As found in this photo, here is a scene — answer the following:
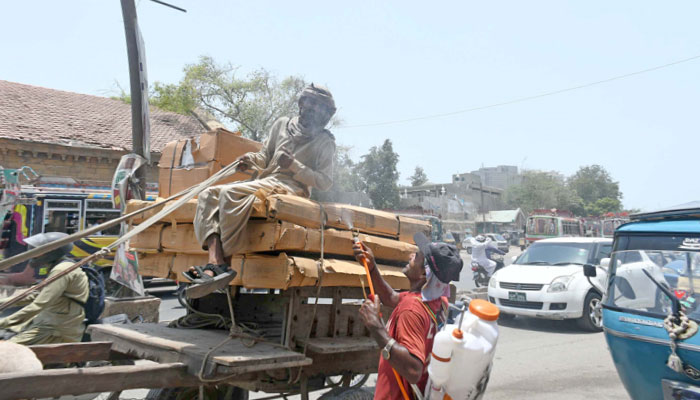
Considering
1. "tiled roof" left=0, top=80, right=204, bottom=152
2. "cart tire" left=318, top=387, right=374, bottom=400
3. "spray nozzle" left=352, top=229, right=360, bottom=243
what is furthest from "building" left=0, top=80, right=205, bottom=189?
"cart tire" left=318, top=387, right=374, bottom=400

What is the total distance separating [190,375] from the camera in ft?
8.93

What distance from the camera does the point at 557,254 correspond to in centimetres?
1014

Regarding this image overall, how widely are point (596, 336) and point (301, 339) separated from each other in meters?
7.20

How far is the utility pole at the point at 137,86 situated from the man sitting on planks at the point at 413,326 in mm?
5262

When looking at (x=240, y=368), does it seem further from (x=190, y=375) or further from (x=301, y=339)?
(x=301, y=339)

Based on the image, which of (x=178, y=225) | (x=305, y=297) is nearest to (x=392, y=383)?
(x=305, y=297)

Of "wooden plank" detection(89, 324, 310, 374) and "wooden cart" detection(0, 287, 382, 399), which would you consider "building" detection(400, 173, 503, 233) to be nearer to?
"wooden cart" detection(0, 287, 382, 399)

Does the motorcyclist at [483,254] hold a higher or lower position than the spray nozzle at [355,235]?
lower

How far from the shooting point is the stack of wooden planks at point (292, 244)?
3.10m

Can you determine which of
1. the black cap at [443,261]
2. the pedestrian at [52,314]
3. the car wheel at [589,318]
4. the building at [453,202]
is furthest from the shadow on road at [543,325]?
the building at [453,202]

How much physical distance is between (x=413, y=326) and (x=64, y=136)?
1898 cm

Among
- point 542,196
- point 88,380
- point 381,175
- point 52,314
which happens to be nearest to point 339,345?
point 88,380

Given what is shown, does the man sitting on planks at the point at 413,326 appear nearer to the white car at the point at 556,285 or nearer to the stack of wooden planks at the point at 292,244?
the stack of wooden planks at the point at 292,244

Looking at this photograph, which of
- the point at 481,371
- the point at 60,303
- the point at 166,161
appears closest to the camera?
the point at 481,371
